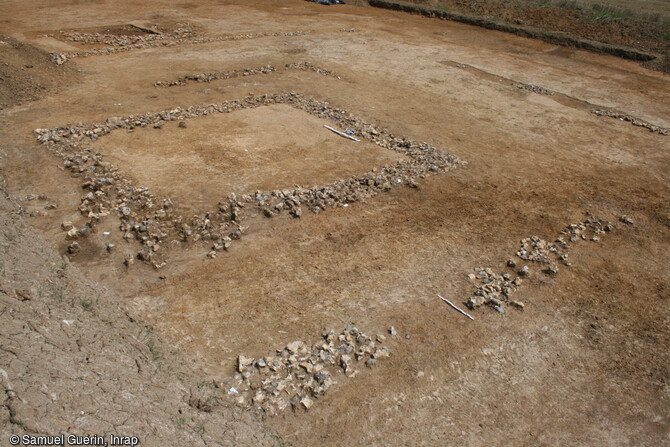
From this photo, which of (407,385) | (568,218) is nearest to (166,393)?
(407,385)

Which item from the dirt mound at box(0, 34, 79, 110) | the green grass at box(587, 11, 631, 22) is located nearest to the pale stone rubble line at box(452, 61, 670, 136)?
the green grass at box(587, 11, 631, 22)

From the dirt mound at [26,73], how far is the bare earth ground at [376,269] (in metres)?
0.50

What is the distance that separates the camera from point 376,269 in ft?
23.0

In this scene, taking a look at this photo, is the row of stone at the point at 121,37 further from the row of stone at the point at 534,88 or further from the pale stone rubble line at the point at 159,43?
the row of stone at the point at 534,88

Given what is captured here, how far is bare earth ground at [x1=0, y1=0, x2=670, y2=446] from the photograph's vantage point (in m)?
4.80

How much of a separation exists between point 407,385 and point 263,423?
1648mm

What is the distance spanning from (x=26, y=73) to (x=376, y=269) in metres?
11.3

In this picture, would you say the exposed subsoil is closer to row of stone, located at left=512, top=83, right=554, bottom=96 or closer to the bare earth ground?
row of stone, located at left=512, top=83, right=554, bottom=96

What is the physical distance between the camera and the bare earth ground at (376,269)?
15.8ft

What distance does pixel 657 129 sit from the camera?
1260 centimetres

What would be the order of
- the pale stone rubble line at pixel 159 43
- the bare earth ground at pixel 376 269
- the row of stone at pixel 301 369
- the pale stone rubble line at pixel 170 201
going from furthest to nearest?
the pale stone rubble line at pixel 159 43 → the pale stone rubble line at pixel 170 201 → the row of stone at pixel 301 369 → the bare earth ground at pixel 376 269

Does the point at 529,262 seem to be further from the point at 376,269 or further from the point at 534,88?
the point at 534,88

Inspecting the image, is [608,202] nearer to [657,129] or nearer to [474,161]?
[474,161]

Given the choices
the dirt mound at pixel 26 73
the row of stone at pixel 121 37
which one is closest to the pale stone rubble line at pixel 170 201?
the dirt mound at pixel 26 73
